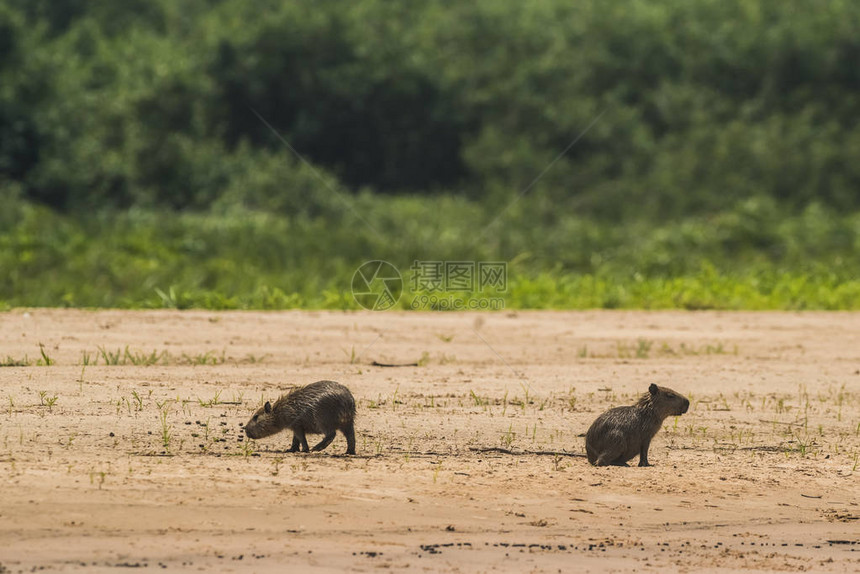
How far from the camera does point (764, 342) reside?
458 inches

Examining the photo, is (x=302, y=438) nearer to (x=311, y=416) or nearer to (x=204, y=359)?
(x=311, y=416)

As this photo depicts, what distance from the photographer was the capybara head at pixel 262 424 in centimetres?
653

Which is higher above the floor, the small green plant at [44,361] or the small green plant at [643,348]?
the small green plant at [643,348]

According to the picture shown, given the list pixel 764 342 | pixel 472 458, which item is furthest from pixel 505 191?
pixel 472 458

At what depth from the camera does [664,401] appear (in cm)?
655

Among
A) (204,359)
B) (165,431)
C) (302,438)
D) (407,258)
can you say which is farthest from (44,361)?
(407,258)

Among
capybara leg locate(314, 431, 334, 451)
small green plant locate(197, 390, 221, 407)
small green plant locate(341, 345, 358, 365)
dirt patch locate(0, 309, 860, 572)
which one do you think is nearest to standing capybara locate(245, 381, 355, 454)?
capybara leg locate(314, 431, 334, 451)

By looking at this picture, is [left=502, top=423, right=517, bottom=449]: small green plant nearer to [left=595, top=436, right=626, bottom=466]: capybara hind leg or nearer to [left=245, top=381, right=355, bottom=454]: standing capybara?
[left=595, top=436, right=626, bottom=466]: capybara hind leg

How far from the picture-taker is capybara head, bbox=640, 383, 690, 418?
6.53 metres

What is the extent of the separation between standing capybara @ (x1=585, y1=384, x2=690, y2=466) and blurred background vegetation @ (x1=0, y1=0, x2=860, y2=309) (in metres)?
9.77

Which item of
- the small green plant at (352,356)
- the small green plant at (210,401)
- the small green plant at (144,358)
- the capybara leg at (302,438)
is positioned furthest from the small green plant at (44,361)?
the capybara leg at (302,438)

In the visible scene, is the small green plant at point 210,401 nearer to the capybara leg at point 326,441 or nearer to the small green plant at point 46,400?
the small green plant at point 46,400

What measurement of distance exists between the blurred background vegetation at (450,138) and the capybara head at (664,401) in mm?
9701

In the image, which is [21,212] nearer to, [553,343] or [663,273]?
[663,273]
